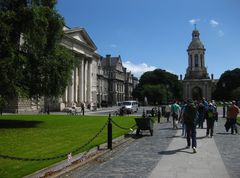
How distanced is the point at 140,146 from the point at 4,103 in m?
11.7

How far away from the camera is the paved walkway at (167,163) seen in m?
11.0

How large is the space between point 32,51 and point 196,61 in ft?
386

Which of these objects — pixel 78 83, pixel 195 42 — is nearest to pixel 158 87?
pixel 195 42

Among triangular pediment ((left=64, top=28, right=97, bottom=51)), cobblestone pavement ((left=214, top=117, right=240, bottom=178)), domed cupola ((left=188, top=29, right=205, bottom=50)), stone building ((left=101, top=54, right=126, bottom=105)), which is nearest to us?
cobblestone pavement ((left=214, top=117, right=240, bottom=178))

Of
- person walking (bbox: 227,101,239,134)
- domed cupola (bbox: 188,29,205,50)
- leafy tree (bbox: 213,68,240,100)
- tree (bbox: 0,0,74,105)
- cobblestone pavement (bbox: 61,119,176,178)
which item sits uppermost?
domed cupola (bbox: 188,29,205,50)

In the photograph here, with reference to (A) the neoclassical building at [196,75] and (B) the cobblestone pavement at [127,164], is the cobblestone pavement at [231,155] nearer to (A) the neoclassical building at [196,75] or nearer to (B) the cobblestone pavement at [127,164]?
(B) the cobblestone pavement at [127,164]

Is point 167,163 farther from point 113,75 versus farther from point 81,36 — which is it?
point 113,75

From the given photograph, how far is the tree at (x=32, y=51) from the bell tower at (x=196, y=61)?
112 metres

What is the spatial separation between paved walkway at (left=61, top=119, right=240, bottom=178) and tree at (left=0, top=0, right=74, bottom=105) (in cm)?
1189

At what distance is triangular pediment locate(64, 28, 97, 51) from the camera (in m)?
80.8

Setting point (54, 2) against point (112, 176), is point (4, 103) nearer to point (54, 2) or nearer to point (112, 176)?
point (54, 2)

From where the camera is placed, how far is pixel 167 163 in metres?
12.7

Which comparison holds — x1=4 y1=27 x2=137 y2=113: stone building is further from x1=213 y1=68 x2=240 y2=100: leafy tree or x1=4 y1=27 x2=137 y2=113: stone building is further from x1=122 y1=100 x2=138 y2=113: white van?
x1=213 y1=68 x2=240 y2=100: leafy tree

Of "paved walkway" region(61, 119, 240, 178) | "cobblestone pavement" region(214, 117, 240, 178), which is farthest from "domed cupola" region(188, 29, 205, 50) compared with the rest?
"paved walkway" region(61, 119, 240, 178)
